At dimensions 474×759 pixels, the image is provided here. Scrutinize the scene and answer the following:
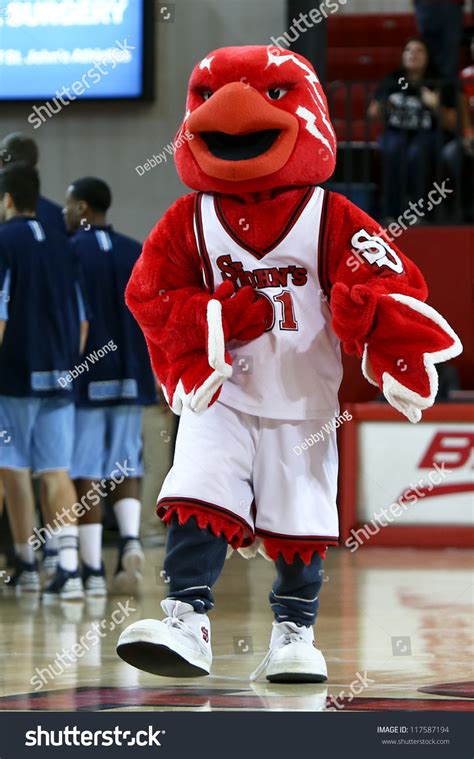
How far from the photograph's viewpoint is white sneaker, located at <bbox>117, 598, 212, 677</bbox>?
2832 mm

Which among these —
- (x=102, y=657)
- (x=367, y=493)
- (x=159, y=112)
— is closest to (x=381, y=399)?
(x=367, y=493)

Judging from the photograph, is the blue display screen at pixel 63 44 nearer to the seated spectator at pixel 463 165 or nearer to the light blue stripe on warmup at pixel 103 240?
the seated spectator at pixel 463 165

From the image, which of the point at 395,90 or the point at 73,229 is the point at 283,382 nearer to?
the point at 73,229

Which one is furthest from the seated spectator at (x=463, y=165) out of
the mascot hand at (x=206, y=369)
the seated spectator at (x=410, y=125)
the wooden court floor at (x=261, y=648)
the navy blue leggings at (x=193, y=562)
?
the navy blue leggings at (x=193, y=562)

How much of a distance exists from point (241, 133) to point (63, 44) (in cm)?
477

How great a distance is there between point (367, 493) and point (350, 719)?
4.61 metres

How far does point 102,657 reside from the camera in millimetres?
3660

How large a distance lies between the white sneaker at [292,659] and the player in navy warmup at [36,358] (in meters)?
1.96

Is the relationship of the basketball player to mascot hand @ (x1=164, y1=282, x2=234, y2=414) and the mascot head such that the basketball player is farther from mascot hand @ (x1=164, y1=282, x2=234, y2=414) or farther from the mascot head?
mascot hand @ (x1=164, y1=282, x2=234, y2=414)

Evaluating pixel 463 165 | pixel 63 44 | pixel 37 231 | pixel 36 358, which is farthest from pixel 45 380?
pixel 463 165

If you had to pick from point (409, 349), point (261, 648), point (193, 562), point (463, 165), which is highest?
point (463, 165)

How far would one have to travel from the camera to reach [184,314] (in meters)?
3.06

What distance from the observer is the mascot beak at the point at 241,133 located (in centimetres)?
306

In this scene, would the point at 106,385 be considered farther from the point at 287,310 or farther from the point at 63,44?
the point at 63,44
